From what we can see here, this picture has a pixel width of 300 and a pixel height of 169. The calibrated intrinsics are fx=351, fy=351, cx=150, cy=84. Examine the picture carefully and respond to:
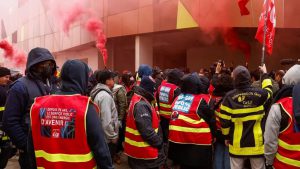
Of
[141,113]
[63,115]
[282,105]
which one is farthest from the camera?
[141,113]

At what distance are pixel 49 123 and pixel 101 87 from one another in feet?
7.52

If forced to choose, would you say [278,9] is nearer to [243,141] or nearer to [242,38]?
[242,38]

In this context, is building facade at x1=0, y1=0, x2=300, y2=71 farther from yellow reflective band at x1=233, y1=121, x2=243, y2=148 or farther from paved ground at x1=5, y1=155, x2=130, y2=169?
yellow reflective band at x1=233, y1=121, x2=243, y2=148

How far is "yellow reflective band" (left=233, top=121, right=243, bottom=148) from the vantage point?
→ 4230 millimetres

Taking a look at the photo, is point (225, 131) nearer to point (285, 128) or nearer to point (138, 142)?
point (138, 142)

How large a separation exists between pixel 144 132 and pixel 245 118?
1217 millimetres

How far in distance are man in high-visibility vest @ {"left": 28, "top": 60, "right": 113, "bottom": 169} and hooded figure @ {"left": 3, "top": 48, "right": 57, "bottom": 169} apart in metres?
0.61

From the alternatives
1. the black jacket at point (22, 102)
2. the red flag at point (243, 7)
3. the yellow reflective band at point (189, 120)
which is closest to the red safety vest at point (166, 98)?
the yellow reflective band at point (189, 120)

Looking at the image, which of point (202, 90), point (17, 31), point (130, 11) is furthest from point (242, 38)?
point (17, 31)

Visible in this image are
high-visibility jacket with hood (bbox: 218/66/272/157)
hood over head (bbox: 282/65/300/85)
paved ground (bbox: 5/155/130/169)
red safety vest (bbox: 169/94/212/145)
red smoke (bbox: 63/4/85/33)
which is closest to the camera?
hood over head (bbox: 282/65/300/85)

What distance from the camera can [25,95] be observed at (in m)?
3.37

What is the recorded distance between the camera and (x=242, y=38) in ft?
51.1

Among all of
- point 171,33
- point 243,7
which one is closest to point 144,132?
point 243,7

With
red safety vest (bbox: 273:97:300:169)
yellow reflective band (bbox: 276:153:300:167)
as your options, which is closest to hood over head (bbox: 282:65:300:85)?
red safety vest (bbox: 273:97:300:169)
